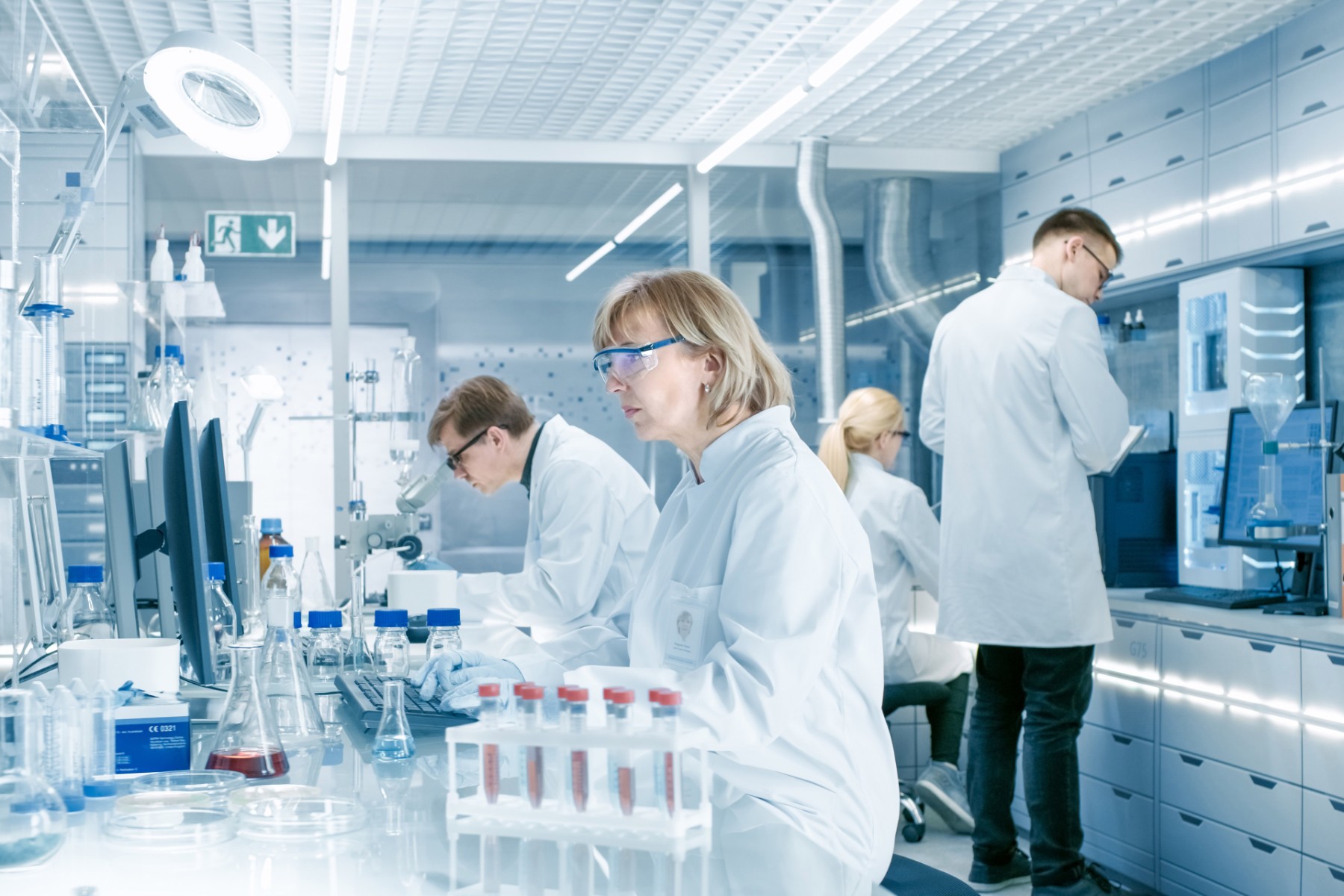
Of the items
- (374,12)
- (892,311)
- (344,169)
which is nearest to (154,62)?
(374,12)

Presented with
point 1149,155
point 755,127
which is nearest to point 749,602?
point 755,127

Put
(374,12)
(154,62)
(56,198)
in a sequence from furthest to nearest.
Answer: (374,12) → (56,198) → (154,62)

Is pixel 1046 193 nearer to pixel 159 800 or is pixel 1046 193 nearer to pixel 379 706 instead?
pixel 379 706

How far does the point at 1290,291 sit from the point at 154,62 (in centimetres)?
344

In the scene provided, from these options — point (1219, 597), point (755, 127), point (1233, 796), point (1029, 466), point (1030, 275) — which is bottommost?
point (1233, 796)

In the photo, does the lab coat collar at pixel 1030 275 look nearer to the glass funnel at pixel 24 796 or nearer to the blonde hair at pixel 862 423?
the blonde hair at pixel 862 423

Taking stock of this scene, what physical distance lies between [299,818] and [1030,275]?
2692 millimetres

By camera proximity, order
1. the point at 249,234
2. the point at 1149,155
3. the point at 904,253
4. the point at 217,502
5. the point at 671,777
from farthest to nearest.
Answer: the point at 904,253 < the point at 249,234 < the point at 1149,155 < the point at 217,502 < the point at 671,777

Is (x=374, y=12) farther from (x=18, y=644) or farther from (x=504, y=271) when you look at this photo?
(x=18, y=644)

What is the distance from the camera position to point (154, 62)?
1.82 meters

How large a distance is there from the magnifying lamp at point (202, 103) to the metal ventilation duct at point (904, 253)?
376 cm

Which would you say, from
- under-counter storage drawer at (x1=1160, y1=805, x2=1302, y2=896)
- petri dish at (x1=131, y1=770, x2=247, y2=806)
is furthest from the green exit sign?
petri dish at (x1=131, y1=770, x2=247, y2=806)

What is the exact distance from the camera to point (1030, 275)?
337cm

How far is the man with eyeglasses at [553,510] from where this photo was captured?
297cm
